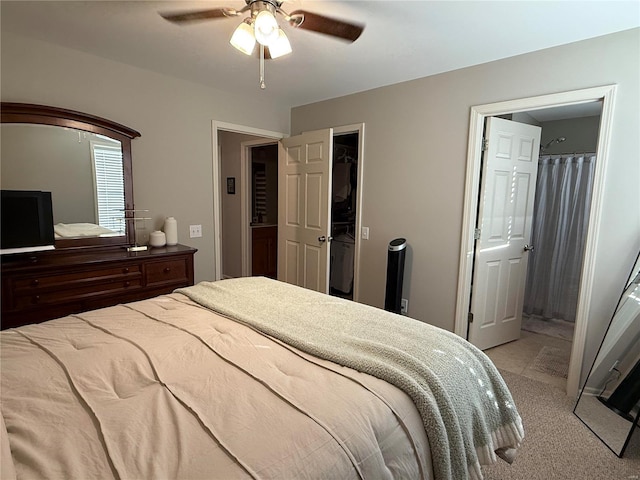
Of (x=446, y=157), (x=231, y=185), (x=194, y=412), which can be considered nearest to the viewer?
(x=194, y=412)

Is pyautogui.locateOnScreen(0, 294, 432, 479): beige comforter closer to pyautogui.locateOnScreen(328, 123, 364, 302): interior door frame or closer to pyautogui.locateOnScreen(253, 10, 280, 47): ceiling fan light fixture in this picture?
pyautogui.locateOnScreen(253, 10, 280, 47): ceiling fan light fixture

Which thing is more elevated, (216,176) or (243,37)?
(243,37)

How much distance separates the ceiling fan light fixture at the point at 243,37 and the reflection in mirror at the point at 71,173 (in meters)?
1.62

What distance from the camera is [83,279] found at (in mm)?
2303

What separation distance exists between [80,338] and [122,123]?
206 cm

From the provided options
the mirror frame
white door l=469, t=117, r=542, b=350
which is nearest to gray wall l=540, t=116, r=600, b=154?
white door l=469, t=117, r=542, b=350

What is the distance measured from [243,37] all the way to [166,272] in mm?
1858

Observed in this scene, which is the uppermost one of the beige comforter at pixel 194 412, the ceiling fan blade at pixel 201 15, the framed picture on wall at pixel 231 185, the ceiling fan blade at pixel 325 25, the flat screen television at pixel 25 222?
the ceiling fan blade at pixel 201 15

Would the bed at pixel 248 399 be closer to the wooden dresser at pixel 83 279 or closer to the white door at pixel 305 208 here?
the wooden dresser at pixel 83 279

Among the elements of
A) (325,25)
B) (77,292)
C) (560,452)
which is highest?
(325,25)

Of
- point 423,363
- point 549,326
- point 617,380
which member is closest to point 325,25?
point 423,363

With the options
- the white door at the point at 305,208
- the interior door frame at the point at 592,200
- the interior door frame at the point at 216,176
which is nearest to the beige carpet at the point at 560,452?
the interior door frame at the point at 592,200

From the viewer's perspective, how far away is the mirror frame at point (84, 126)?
227cm

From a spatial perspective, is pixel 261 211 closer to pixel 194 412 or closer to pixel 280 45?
pixel 280 45
